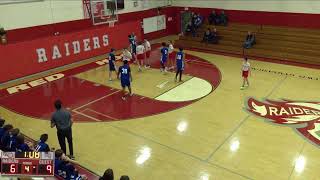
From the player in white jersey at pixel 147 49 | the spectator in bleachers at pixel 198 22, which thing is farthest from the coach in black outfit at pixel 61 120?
the spectator in bleachers at pixel 198 22

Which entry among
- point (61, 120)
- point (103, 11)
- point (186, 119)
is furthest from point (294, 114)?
point (103, 11)

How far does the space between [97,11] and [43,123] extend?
1071 centimetres

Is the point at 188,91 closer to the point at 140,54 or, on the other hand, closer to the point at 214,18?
the point at 140,54

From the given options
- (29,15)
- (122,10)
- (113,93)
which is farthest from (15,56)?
(122,10)

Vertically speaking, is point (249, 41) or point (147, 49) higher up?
point (249, 41)

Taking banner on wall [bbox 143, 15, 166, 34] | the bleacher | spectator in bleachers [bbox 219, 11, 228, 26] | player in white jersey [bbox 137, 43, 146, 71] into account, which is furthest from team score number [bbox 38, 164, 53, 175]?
spectator in bleachers [bbox 219, 11, 228, 26]

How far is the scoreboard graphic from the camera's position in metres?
5.82

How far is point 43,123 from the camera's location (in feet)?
37.0

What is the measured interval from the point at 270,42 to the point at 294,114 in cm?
972

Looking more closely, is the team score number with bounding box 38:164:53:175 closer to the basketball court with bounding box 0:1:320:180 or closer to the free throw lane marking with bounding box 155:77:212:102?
the basketball court with bounding box 0:1:320:180

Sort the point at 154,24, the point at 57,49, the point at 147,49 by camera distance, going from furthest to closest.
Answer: the point at 154,24, the point at 147,49, the point at 57,49

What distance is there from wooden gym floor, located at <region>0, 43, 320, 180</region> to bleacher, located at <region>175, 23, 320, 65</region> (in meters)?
1.87

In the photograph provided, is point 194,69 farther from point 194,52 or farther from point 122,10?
point 122,10

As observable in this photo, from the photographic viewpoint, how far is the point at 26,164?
5852mm
